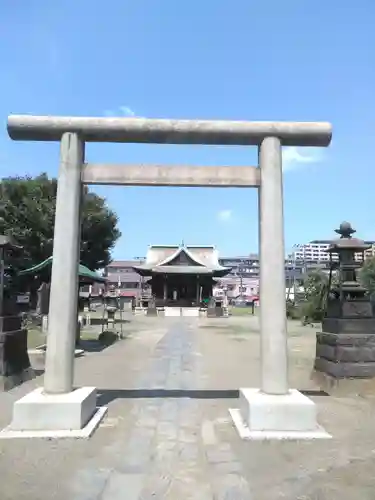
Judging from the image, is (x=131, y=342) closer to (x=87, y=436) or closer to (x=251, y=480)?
(x=87, y=436)

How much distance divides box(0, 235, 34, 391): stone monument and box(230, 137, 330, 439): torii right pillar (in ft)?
15.8

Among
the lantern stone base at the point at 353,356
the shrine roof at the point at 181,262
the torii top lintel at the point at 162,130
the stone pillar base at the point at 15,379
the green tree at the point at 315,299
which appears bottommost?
the stone pillar base at the point at 15,379

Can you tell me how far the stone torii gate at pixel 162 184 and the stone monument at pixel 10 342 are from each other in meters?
2.88

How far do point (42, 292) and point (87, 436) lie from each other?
18.0m

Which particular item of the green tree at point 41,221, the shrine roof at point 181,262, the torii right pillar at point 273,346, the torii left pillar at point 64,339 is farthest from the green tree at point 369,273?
the torii left pillar at point 64,339

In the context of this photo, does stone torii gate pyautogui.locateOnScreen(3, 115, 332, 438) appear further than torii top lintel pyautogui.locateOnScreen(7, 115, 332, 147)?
No

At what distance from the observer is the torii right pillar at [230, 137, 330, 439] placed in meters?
5.82

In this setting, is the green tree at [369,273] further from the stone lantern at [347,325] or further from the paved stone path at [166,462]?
the paved stone path at [166,462]

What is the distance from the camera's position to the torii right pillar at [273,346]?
582 centimetres

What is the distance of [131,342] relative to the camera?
18.3 metres

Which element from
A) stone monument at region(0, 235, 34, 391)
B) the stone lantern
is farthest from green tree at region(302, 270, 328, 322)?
stone monument at region(0, 235, 34, 391)

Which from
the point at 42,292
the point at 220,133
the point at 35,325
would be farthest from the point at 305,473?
the point at 35,325

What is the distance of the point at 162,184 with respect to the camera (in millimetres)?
6625

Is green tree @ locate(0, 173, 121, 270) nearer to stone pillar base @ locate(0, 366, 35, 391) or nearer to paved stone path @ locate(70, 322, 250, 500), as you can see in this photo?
stone pillar base @ locate(0, 366, 35, 391)
